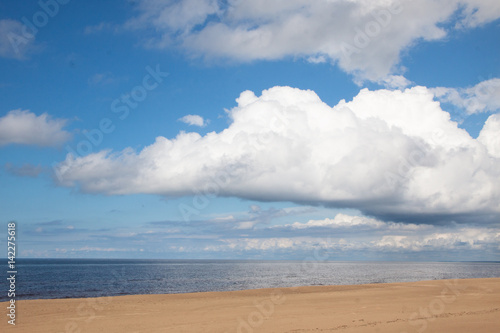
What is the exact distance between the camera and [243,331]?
18.9 metres

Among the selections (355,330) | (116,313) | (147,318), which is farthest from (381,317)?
(116,313)

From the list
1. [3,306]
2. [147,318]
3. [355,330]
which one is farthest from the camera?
[3,306]

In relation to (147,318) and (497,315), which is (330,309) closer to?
(497,315)

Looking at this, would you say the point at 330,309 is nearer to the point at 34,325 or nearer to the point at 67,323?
the point at 67,323

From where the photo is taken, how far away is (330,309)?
83.7ft

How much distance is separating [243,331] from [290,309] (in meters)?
7.69

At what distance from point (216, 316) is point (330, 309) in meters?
Result: 7.91

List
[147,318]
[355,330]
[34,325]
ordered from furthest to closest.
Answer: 1. [147,318]
2. [34,325]
3. [355,330]

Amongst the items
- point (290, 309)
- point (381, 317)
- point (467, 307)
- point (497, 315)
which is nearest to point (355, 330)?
point (381, 317)

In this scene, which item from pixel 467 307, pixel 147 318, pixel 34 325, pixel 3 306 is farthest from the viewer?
pixel 3 306

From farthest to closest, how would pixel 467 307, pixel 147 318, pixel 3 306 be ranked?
1. pixel 3 306
2. pixel 467 307
3. pixel 147 318

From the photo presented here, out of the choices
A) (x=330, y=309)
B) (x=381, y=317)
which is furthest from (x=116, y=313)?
(x=381, y=317)

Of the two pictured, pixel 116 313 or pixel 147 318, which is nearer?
pixel 147 318

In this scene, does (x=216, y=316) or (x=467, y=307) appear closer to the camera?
(x=216, y=316)
